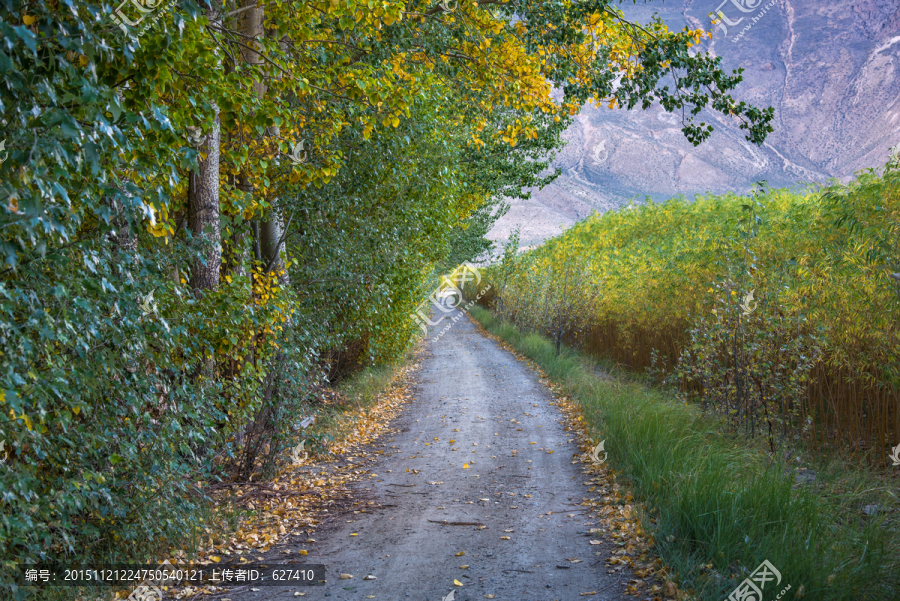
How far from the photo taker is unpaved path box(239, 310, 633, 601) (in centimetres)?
442

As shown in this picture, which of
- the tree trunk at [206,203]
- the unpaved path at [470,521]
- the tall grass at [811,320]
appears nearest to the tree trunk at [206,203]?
the tree trunk at [206,203]

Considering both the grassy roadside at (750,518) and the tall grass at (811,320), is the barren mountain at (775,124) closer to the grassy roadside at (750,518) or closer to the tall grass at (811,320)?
the tall grass at (811,320)

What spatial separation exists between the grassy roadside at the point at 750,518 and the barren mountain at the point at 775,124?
104 meters

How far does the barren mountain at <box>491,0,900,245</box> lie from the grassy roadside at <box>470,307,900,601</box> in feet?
340

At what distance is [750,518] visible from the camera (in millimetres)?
4309

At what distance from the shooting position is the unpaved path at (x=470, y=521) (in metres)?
4.42

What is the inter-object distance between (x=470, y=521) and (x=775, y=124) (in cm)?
13103

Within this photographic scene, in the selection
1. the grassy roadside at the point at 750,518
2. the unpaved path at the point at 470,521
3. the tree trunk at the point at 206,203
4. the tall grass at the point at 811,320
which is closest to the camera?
the grassy roadside at the point at 750,518

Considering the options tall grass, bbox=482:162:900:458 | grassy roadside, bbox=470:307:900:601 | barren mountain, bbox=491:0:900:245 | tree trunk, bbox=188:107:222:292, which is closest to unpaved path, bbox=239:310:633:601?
grassy roadside, bbox=470:307:900:601

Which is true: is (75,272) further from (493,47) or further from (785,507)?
(493,47)

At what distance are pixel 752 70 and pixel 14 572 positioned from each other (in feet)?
538

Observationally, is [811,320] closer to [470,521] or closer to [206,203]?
[470,521]

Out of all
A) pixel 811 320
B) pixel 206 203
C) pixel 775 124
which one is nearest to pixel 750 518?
pixel 811 320

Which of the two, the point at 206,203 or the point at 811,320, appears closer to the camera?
the point at 206,203
